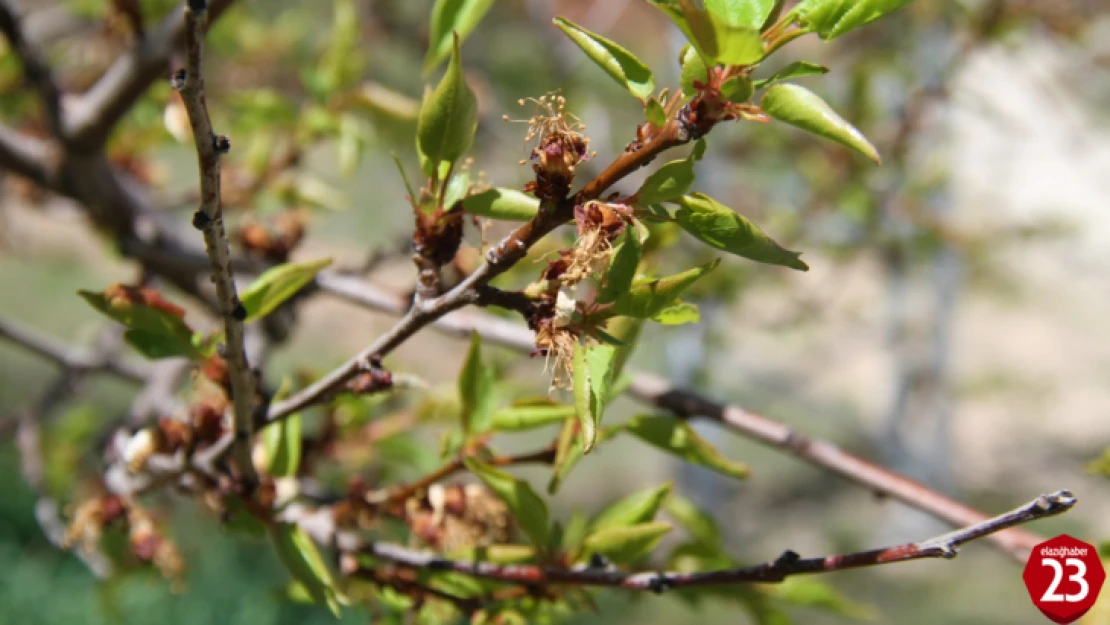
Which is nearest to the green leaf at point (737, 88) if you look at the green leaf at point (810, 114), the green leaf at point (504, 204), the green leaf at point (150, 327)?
the green leaf at point (810, 114)

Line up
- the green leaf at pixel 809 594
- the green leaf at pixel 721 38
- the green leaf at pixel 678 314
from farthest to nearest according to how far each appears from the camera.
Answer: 1. the green leaf at pixel 809 594
2. the green leaf at pixel 678 314
3. the green leaf at pixel 721 38

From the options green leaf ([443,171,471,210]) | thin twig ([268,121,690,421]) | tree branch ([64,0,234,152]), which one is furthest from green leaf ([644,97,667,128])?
tree branch ([64,0,234,152])

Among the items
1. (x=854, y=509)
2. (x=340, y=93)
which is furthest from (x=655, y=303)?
(x=854, y=509)

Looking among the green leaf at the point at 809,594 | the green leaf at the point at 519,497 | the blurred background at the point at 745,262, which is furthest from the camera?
the blurred background at the point at 745,262

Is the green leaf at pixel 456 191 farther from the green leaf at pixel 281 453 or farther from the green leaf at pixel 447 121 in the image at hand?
the green leaf at pixel 281 453

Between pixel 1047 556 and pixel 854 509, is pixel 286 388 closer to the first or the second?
pixel 1047 556

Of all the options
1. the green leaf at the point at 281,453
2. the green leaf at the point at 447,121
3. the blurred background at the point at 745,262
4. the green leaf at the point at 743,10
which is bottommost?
the green leaf at the point at 281,453
